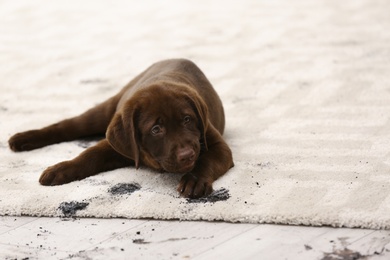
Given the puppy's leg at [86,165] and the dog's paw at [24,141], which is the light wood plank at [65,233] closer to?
the puppy's leg at [86,165]

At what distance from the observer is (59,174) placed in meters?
3.67

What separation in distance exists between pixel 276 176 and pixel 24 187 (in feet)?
3.89

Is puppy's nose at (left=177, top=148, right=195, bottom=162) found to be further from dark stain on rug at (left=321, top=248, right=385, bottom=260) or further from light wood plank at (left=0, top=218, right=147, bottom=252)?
dark stain on rug at (left=321, top=248, right=385, bottom=260)

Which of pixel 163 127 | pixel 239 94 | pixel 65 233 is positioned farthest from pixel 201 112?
pixel 239 94

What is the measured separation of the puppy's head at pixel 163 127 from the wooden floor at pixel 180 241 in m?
0.38

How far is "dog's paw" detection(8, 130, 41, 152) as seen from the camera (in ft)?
13.9

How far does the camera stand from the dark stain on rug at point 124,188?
11.5 feet

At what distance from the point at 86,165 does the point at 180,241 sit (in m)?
0.91

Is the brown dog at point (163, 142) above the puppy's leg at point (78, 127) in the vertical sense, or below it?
above

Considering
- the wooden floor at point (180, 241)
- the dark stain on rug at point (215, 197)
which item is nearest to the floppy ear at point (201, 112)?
the dark stain on rug at point (215, 197)

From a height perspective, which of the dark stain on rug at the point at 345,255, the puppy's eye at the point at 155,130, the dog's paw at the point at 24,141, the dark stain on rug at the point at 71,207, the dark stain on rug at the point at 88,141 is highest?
the puppy's eye at the point at 155,130

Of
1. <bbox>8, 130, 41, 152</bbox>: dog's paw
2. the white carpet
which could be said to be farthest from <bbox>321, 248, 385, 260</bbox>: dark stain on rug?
<bbox>8, 130, 41, 152</bbox>: dog's paw

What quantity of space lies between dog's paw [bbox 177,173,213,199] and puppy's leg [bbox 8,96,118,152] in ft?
3.29

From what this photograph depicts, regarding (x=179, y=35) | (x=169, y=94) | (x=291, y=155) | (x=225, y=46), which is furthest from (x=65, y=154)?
(x=179, y=35)
